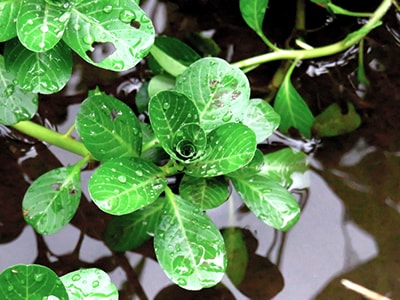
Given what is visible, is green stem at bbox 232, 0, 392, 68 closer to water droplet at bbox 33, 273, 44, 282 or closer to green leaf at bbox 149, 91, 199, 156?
green leaf at bbox 149, 91, 199, 156

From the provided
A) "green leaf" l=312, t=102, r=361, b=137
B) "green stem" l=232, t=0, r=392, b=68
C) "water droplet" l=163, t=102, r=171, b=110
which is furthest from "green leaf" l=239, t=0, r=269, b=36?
"water droplet" l=163, t=102, r=171, b=110

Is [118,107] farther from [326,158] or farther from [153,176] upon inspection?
[326,158]

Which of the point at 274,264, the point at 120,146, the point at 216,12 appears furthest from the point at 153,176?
the point at 216,12

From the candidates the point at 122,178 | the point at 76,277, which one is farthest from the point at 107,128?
the point at 76,277

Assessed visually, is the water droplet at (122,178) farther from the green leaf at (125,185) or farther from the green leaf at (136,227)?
the green leaf at (136,227)

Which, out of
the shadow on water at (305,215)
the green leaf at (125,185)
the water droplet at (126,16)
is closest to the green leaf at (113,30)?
the water droplet at (126,16)

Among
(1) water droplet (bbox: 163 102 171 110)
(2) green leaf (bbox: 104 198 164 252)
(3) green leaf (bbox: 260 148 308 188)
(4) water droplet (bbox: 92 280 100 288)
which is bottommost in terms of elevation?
(2) green leaf (bbox: 104 198 164 252)
